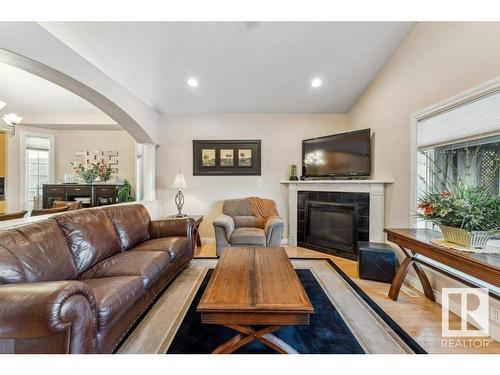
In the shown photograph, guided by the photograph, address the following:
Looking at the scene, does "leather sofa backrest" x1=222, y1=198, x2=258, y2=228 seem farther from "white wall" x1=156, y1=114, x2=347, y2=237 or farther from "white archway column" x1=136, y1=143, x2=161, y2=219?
"white archway column" x1=136, y1=143, x2=161, y2=219

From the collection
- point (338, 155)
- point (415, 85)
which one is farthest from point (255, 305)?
point (338, 155)

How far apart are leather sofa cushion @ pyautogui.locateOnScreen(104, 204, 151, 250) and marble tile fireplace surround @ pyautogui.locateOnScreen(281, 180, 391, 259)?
2646 mm

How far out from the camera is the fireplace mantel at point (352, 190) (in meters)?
3.47

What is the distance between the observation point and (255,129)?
474cm

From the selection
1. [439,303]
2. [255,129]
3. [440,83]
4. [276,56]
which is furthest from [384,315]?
[255,129]

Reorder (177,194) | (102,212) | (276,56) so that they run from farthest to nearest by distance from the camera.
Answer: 1. (177,194)
2. (276,56)
3. (102,212)

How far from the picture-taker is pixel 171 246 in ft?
8.86

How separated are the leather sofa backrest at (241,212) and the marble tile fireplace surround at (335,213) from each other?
0.87 m

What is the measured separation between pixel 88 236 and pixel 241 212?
2.48 meters

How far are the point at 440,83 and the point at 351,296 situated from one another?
8.07 ft

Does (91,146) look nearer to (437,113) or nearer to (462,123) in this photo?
(437,113)

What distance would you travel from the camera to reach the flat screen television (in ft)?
12.4

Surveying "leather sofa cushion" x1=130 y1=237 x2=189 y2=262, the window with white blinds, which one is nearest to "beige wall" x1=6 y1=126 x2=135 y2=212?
"leather sofa cushion" x1=130 y1=237 x2=189 y2=262
